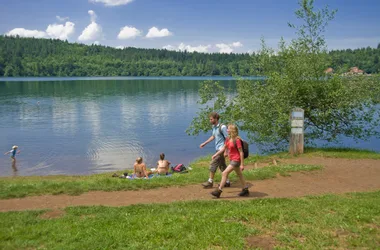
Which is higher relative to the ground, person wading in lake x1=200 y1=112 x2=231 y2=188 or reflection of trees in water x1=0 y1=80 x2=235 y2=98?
reflection of trees in water x1=0 y1=80 x2=235 y2=98

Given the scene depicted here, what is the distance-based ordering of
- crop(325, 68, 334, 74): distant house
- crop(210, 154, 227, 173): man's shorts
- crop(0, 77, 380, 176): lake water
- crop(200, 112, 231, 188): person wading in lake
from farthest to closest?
1. crop(0, 77, 380, 176): lake water
2. crop(325, 68, 334, 74): distant house
3. crop(210, 154, 227, 173): man's shorts
4. crop(200, 112, 231, 188): person wading in lake

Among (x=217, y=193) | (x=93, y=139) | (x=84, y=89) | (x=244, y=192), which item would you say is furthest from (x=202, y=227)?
(x=84, y=89)

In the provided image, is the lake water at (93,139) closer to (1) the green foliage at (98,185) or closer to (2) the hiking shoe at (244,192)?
(1) the green foliage at (98,185)

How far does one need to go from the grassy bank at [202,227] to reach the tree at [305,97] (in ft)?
29.0

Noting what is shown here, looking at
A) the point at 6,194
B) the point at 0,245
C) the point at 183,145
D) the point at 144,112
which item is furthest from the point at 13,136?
the point at 0,245

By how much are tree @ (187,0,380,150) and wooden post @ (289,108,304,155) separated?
2.31ft

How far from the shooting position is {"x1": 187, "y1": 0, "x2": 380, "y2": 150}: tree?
17062 mm

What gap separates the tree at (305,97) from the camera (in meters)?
17.1

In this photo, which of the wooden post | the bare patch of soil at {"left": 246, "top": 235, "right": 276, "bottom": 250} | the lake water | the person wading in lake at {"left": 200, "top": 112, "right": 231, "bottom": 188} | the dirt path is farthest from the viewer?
the lake water

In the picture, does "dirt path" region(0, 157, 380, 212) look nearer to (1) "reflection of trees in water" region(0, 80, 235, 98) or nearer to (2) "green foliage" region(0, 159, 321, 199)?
(2) "green foliage" region(0, 159, 321, 199)

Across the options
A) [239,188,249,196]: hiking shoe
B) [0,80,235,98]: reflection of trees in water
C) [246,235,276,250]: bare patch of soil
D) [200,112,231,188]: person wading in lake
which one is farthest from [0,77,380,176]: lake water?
[0,80,235,98]: reflection of trees in water

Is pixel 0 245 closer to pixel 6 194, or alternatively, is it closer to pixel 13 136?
pixel 6 194

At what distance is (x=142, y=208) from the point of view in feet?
27.3

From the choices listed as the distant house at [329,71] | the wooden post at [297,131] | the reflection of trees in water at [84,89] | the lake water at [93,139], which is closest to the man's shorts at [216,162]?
the wooden post at [297,131]
